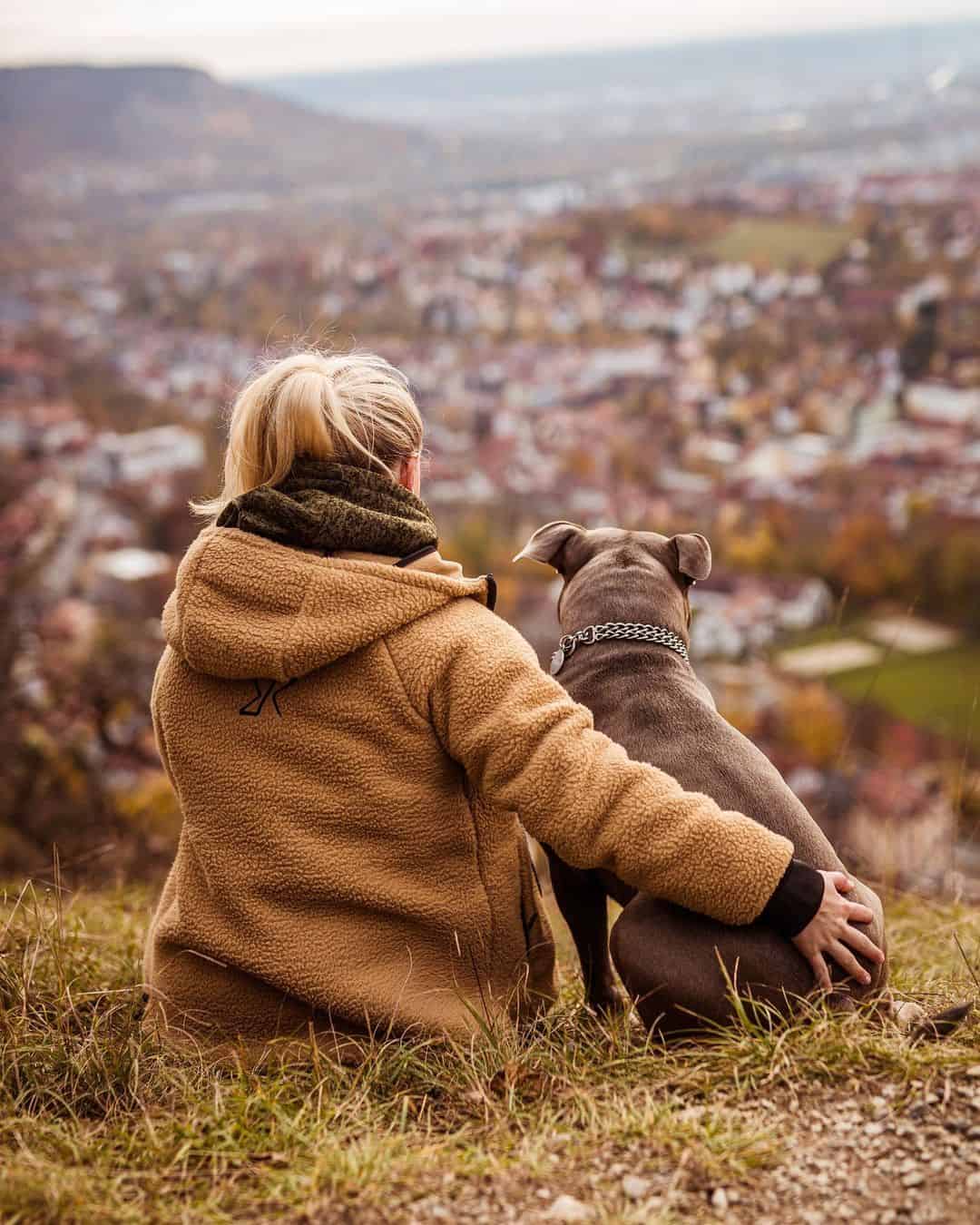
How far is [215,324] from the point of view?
213 feet

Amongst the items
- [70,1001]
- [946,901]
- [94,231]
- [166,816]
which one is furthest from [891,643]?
[94,231]

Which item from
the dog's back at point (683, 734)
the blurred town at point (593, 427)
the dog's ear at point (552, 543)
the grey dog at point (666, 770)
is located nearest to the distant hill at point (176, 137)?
the blurred town at point (593, 427)

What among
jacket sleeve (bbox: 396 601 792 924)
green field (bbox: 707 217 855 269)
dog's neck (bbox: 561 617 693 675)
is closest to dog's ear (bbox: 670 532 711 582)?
dog's neck (bbox: 561 617 693 675)

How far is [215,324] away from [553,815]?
66157 mm

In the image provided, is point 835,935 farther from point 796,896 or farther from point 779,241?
point 779,241

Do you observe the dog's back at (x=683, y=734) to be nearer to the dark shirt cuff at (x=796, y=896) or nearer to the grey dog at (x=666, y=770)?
the grey dog at (x=666, y=770)

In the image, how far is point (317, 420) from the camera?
93.7 inches

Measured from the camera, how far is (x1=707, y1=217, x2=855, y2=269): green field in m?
63.4

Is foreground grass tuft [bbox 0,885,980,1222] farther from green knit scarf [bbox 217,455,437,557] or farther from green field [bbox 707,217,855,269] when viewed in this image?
green field [bbox 707,217,855,269]

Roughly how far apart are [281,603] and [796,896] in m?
1.11

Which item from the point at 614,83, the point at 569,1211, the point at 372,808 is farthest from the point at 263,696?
the point at 614,83

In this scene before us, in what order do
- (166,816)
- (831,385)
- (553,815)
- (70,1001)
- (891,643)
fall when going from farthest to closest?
1. (831,385)
2. (166,816)
3. (891,643)
4. (70,1001)
5. (553,815)

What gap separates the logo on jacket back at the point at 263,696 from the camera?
238 cm

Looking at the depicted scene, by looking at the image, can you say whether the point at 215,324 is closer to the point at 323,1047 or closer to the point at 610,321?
the point at 610,321
